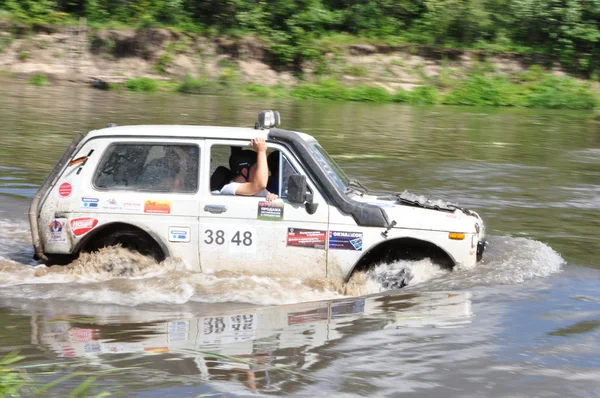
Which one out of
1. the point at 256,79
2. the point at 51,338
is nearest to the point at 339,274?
the point at 51,338

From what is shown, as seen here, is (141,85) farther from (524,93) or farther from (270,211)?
(270,211)

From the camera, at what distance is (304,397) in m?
5.48

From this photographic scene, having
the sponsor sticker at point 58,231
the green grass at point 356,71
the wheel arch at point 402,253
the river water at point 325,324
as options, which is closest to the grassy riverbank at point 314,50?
the green grass at point 356,71

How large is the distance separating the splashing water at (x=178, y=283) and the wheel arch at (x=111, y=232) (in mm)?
98

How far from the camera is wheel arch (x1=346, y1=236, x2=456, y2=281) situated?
8078mm

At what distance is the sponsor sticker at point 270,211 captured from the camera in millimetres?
8078

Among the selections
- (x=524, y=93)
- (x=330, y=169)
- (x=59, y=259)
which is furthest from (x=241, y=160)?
(x=524, y=93)

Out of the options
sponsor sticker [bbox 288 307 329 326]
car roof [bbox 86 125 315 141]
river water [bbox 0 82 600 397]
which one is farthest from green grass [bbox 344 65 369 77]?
sponsor sticker [bbox 288 307 329 326]

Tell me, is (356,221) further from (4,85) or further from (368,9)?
(368,9)

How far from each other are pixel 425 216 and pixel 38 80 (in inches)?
1174

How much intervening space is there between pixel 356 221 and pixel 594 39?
34952 millimetres

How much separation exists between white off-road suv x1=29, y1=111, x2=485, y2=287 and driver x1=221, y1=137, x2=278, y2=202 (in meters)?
0.08

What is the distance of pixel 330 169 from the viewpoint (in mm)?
8445

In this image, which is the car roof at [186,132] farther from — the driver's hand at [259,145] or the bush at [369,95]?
the bush at [369,95]
